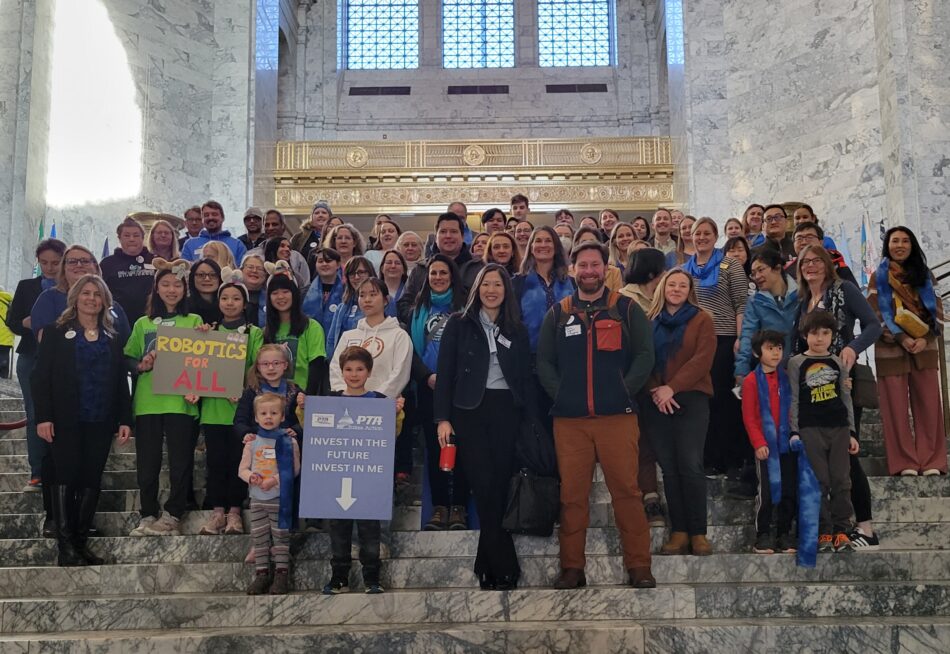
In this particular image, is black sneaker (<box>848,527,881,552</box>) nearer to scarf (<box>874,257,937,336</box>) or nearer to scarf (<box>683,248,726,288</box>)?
scarf (<box>874,257,937,336</box>)

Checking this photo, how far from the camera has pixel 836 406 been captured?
241 inches

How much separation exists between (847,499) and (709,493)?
1.00 meters

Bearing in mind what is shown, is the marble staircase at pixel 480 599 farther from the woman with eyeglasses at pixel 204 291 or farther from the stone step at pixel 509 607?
the woman with eyeglasses at pixel 204 291

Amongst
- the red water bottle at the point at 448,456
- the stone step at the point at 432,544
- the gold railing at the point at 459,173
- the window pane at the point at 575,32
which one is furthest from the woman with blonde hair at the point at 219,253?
the window pane at the point at 575,32

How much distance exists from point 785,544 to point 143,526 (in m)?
4.01

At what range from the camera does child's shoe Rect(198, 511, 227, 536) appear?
6.40 metres

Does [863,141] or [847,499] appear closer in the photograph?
[847,499]

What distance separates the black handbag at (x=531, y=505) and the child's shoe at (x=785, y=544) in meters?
1.38

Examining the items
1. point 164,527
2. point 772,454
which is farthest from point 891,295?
point 164,527

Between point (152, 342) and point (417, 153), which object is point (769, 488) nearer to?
point (152, 342)

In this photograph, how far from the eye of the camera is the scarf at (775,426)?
20.1ft

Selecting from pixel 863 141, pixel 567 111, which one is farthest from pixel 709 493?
pixel 567 111

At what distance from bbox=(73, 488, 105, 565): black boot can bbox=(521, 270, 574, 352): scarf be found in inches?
117

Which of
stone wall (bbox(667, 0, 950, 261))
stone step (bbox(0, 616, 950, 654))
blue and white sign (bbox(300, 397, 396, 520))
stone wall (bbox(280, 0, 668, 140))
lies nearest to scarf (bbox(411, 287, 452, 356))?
blue and white sign (bbox(300, 397, 396, 520))
